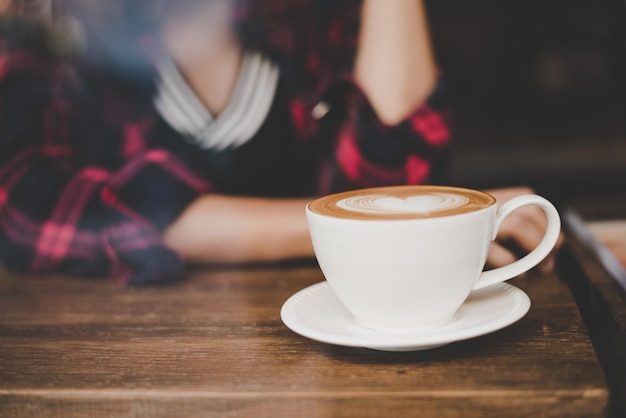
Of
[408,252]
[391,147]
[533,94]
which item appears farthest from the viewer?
[533,94]

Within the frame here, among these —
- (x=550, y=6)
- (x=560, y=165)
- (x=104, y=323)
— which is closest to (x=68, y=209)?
(x=104, y=323)

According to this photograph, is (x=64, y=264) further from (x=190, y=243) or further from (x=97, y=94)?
(x=97, y=94)

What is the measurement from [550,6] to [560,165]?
62cm

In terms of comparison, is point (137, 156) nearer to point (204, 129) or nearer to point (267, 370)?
point (204, 129)

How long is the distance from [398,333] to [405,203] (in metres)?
0.09

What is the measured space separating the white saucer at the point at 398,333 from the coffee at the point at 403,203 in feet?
0.27

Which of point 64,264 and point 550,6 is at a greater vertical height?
point 550,6

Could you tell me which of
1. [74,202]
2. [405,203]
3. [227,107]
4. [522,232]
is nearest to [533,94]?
[227,107]

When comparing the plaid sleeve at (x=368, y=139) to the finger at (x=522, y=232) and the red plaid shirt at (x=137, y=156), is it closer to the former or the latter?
the red plaid shirt at (x=137, y=156)

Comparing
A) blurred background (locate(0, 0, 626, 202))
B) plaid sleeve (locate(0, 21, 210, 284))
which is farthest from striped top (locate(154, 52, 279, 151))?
blurred background (locate(0, 0, 626, 202))

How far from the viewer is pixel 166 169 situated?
789 mm

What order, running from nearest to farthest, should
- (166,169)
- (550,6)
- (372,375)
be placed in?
(372,375) → (166,169) → (550,6)

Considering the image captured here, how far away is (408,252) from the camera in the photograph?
0.42 metres

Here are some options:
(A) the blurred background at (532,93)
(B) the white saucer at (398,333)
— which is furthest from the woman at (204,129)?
(A) the blurred background at (532,93)
